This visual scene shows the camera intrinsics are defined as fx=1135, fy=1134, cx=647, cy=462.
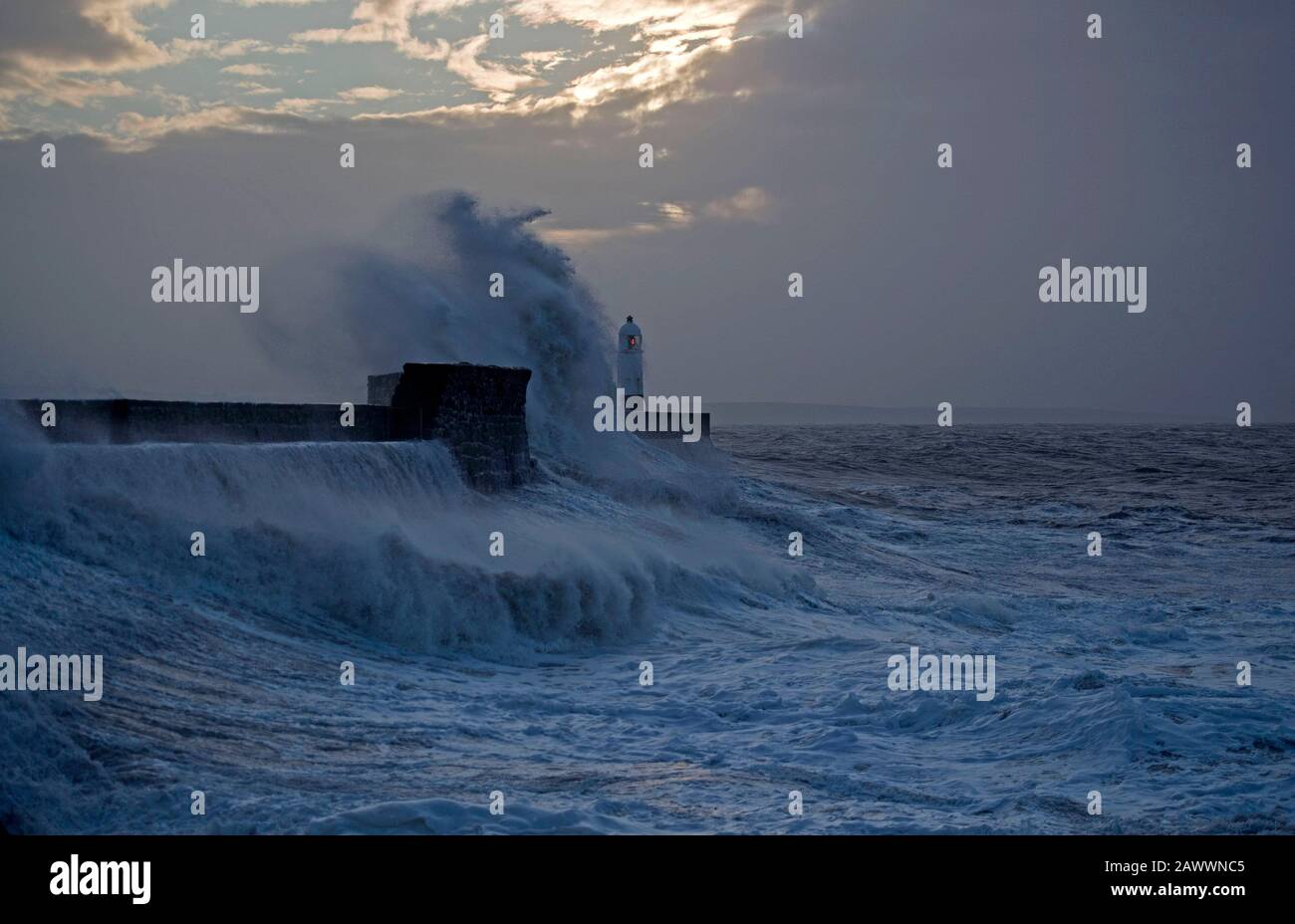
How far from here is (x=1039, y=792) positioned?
5883mm

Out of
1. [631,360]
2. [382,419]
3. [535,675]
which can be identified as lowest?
[535,675]

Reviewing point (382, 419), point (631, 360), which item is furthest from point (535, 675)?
point (631, 360)

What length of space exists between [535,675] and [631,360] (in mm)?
15846

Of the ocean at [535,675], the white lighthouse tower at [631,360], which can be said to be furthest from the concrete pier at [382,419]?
the white lighthouse tower at [631,360]

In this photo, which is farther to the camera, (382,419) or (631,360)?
(631,360)

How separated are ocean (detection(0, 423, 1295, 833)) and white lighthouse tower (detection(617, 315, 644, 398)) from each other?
9827 millimetres

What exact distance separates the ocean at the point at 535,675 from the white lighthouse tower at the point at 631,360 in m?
9.83

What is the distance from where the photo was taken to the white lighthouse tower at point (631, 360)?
2366 centimetres

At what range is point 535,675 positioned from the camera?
8.30 m

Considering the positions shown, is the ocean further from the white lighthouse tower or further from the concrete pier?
the white lighthouse tower

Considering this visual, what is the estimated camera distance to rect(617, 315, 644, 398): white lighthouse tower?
2366cm

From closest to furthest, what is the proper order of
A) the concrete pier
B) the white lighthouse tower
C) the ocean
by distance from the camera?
the ocean → the concrete pier → the white lighthouse tower

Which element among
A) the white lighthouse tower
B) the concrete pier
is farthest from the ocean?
the white lighthouse tower

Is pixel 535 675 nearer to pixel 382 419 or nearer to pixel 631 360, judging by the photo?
pixel 382 419
